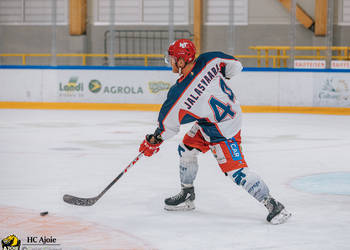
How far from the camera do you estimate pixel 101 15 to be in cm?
1867

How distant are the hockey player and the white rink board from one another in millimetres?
7770

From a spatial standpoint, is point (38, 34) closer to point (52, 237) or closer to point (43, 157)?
point (43, 157)

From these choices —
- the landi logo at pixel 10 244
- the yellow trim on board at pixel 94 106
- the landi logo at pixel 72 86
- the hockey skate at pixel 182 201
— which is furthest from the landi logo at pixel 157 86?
the landi logo at pixel 10 244

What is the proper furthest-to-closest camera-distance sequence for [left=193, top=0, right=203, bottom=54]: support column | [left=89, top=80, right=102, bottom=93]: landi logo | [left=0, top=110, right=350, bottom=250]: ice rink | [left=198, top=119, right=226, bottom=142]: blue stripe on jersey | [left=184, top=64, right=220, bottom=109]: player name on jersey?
1. [left=193, top=0, right=203, bottom=54]: support column
2. [left=89, top=80, right=102, bottom=93]: landi logo
3. [left=198, top=119, right=226, bottom=142]: blue stripe on jersey
4. [left=184, top=64, right=220, bottom=109]: player name on jersey
5. [left=0, top=110, right=350, bottom=250]: ice rink

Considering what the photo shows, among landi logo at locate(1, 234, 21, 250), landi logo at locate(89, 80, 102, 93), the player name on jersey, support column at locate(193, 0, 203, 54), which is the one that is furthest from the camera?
support column at locate(193, 0, 203, 54)

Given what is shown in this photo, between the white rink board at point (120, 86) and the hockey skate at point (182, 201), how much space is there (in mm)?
7482

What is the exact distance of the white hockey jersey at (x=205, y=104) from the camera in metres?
3.60

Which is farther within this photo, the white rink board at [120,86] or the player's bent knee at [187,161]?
the white rink board at [120,86]

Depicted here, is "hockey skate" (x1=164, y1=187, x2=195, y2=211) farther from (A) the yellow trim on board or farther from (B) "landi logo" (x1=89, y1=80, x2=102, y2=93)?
(B) "landi logo" (x1=89, y1=80, x2=102, y2=93)

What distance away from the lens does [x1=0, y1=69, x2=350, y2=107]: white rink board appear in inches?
449

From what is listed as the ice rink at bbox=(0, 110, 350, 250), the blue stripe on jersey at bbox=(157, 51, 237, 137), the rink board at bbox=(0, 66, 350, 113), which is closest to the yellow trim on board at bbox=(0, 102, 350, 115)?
the rink board at bbox=(0, 66, 350, 113)

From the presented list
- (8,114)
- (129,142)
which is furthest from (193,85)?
(8,114)

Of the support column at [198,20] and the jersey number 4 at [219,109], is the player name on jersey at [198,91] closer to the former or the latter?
the jersey number 4 at [219,109]

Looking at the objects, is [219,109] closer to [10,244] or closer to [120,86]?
[10,244]
